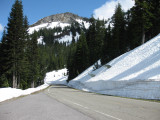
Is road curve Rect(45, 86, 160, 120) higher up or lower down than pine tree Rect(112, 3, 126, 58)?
lower down

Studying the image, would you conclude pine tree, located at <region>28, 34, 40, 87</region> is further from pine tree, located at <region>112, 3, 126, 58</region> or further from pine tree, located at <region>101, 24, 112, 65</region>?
pine tree, located at <region>112, 3, 126, 58</region>

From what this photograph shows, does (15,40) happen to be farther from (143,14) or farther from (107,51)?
(143,14)

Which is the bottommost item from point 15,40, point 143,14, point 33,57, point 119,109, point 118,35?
point 119,109

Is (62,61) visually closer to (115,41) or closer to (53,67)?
(53,67)

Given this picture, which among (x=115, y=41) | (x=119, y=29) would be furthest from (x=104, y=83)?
(x=119, y=29)

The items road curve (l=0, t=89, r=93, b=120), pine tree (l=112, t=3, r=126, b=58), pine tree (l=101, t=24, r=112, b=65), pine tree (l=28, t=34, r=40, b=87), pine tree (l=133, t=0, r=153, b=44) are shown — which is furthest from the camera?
pine tree (l=28, t=34, r=40, b=87)

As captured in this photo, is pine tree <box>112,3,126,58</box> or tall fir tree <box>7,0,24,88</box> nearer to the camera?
tall fir tree <box>7,0,24,88</box>

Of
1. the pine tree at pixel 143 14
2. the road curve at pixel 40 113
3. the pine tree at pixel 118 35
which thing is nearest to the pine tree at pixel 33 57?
the pine tree at pixel 118 35

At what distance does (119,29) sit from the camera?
4584 centimetres

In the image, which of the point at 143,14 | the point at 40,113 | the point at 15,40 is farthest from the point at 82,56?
the point at 40,113

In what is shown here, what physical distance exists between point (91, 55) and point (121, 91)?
4116cm

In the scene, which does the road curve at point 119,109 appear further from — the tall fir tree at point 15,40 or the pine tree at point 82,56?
the pine tree at point 82,56

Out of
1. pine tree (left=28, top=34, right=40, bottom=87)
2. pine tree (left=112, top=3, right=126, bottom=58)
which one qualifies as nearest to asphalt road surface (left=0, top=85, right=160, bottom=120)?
pine tree (left=112, top=3, right=126, bottom=58)

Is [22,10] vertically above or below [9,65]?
above
